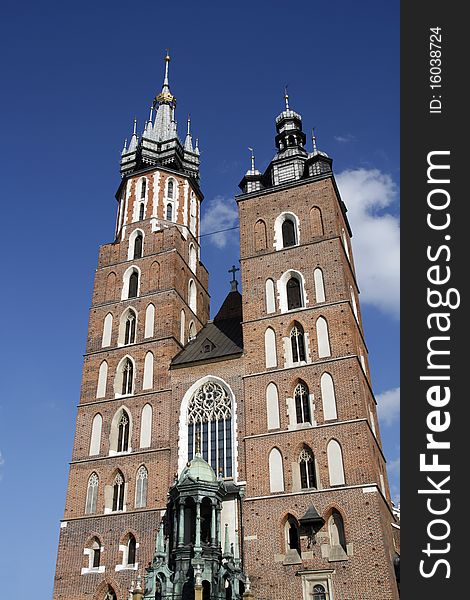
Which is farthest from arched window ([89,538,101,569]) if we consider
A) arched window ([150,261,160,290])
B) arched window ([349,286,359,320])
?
arched window ([349,286,359,320])

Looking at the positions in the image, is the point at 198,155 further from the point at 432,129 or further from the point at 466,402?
the point at 466,402

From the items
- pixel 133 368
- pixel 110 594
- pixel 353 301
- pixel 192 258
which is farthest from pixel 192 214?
pixel 110 594

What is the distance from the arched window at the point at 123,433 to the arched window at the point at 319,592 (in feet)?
33.3

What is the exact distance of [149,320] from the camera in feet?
103

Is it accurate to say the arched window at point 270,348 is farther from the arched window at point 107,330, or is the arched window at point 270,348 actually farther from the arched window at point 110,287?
the arched window at point 110,287

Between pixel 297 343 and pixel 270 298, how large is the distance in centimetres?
275

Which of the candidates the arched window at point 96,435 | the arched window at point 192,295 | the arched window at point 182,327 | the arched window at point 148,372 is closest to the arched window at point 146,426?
the arched window at point 148,372

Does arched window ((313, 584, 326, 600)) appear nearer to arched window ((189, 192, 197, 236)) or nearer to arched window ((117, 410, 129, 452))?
arched window ((117, 410, 129, 452))

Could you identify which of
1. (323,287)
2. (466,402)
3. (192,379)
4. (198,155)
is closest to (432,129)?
(466,402)

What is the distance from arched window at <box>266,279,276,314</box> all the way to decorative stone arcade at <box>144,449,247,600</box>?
735 cm

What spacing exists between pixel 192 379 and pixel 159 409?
1946 millimetres

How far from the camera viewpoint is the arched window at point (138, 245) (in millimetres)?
34156

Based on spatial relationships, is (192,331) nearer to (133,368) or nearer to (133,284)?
(133,284)

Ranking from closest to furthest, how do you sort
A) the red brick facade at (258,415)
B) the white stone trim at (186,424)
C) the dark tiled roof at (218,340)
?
the red brick facade at (258,415), the white stone trim at (186,424), the dark tiled roof at (218,340)
